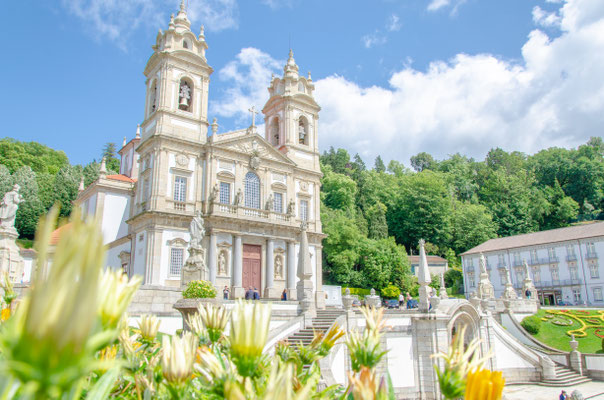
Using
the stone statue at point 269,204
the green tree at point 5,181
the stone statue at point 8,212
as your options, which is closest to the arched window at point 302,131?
the stone statue at point 269,204

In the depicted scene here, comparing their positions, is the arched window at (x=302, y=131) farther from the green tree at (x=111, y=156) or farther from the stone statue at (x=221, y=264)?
the green tree at (x=111, y=156)

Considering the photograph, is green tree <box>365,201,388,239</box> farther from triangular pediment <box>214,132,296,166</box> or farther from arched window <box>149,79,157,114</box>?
arched window <box>149,79,157,114</box>

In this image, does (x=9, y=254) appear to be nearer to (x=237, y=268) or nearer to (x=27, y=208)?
(x=237, y=268)

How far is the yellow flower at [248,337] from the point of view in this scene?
1.95 metres

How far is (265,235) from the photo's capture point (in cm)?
3161

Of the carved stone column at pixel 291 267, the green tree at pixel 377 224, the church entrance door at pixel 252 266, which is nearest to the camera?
the church entrance door at pixel 252 266

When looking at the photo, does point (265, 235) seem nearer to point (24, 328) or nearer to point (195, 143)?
point (195, 143)

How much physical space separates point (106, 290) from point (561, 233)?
61269 millimetres

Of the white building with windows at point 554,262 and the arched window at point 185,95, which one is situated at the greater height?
the arched window at point 185,95

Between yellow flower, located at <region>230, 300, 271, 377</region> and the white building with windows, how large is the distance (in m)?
50.9

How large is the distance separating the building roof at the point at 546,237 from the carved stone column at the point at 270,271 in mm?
36571

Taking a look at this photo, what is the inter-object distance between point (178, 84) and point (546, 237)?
46.5 m

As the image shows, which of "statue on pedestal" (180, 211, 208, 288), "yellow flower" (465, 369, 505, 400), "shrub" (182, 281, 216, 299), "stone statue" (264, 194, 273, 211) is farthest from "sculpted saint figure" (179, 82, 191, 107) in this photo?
"yellow flower" (465, 369, 505, 400)

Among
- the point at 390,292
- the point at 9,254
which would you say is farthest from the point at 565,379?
the point at 9,254
